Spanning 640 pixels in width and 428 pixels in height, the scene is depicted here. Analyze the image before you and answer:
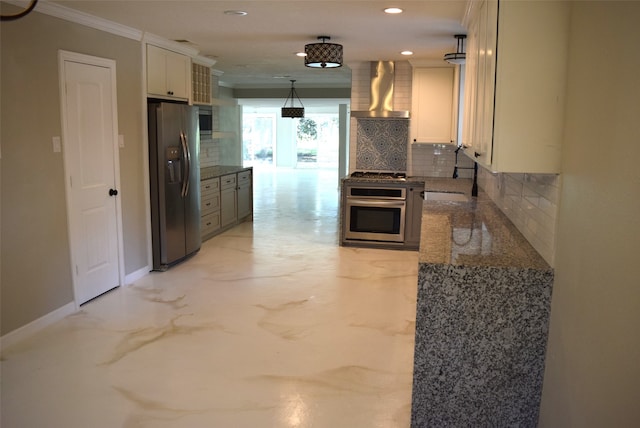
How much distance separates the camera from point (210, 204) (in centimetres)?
719

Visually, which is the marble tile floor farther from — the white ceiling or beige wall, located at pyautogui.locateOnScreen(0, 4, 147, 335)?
the white ceiling

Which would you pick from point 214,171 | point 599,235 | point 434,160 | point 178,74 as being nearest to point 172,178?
point 178,74

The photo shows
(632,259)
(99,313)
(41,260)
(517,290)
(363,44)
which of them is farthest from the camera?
(363,44)

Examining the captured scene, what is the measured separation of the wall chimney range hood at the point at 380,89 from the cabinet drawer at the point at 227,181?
2.07 m

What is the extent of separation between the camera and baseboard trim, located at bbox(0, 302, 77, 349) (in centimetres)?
369

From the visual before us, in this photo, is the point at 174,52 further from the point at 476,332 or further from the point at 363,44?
the point at 476,332

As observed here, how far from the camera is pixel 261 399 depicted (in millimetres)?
3029

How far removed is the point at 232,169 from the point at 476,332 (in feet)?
21.1

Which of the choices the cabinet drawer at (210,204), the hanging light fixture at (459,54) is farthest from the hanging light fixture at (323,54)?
the cabinet drawer at (210,204)

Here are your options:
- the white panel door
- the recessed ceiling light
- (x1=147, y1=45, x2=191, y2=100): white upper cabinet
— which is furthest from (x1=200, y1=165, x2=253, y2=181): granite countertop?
the recessed ceiling light

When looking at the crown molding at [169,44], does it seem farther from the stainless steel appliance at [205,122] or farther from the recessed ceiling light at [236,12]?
the stainless steel appliance at [205,122]

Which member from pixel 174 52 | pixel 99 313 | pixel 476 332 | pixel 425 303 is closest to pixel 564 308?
pixel 476 332

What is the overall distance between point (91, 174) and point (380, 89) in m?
3.95

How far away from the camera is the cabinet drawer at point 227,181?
7.51 meters
